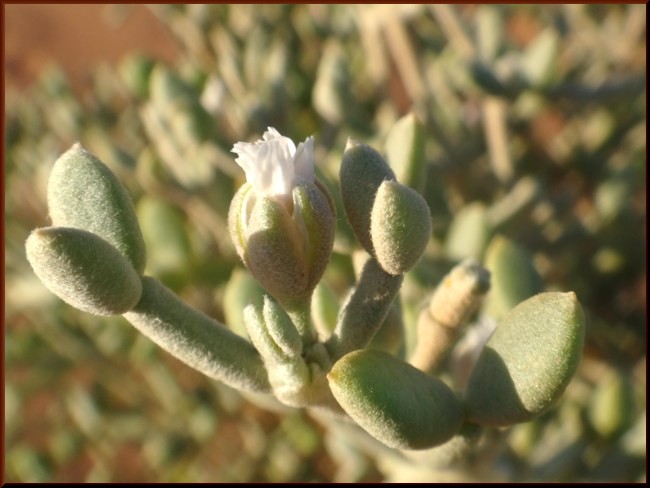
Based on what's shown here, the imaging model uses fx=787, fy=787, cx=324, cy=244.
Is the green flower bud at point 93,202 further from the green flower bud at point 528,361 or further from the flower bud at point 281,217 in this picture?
the green flower bud at point 528,361

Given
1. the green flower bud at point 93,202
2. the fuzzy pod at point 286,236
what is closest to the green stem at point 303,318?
the fuzzy pod at point 286,236

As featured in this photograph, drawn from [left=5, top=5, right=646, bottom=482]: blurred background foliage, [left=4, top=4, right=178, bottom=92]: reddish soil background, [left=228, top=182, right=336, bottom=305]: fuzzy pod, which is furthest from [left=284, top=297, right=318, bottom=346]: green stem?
[left=4, top=4, right=178, bottom=92]: reddish soil background

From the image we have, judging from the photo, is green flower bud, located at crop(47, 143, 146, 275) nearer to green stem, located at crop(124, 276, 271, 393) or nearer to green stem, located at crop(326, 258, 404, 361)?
green stem, located at crop(124, 276, 271, 393)

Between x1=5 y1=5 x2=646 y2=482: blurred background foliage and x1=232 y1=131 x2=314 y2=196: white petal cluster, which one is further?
x1=5 y1=5 x2=646 y2=482: blurred background foliage

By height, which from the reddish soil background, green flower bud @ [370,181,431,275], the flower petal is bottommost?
the reddish soil background

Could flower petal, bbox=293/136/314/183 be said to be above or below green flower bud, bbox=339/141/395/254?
above

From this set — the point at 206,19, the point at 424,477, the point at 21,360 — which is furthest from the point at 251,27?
the point at 424,477
